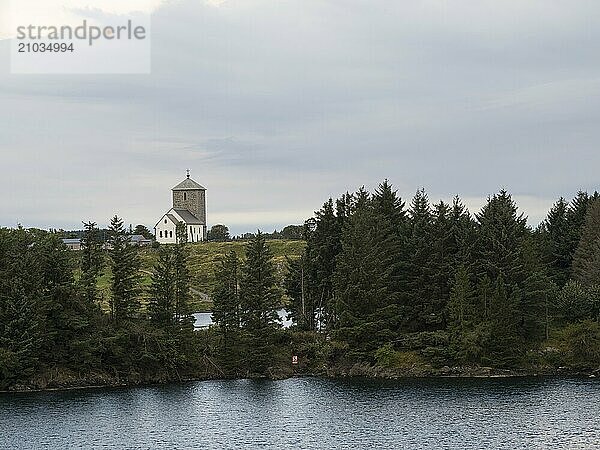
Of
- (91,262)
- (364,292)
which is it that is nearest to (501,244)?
(364,292)

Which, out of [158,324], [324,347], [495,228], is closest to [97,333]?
[158,324]

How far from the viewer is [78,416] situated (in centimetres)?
7519

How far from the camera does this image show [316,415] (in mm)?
75438

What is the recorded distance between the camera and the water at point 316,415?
213 feet

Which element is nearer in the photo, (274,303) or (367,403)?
(367,403)

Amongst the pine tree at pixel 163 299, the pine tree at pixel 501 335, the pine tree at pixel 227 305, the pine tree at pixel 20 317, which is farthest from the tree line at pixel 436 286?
the pine tree at pixel 20 317

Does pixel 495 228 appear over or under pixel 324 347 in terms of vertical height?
over

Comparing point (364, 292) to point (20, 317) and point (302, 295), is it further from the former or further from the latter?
point (20, 317)

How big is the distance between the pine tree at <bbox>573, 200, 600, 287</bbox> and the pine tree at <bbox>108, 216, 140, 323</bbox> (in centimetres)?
5585

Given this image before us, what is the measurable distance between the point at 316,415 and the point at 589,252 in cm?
5779

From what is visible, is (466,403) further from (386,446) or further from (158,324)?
(158,324)

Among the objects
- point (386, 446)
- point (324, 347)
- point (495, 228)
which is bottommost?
point (386, 446)

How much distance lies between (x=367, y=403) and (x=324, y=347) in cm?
2121

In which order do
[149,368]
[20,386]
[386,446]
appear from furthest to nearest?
1. [149,368]
2. [20,386]
3. [386,446]
